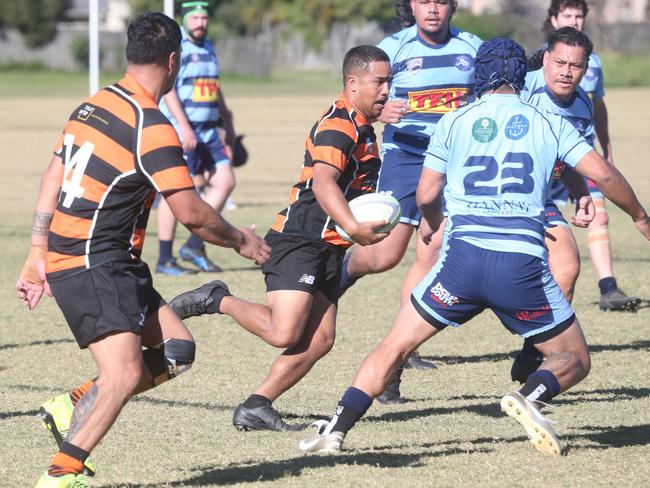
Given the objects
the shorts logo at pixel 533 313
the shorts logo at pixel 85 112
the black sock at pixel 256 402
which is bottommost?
the black sock at pixel 256 402

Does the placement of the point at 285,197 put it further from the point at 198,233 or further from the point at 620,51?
the point at 620,51

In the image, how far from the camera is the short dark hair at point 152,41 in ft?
16.8

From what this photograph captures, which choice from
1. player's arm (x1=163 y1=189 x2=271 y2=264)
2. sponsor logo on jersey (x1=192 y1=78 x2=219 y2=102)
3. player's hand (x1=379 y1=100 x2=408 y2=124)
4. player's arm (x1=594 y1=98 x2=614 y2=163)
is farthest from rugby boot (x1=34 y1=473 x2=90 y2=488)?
sponsor logo on jersey (x1=192 y1=78 x2=219 y2=102)

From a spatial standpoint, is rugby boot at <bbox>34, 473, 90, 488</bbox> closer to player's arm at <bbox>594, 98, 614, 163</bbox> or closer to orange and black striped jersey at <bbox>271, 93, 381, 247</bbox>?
orange and black striped jersey at <bbox>271, 93, 381, 247</bbox>

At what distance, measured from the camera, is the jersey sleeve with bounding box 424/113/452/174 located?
567 cm

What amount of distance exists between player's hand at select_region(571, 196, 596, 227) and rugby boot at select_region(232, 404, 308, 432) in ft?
5.66

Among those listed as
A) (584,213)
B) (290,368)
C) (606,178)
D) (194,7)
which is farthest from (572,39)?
(194,7)

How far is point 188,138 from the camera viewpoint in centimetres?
1148

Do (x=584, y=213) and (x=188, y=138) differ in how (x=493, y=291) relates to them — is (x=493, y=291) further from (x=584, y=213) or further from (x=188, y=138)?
(x=188, y=138)

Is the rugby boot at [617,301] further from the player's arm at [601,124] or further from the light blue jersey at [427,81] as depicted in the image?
the light blue jersey at [427,81]

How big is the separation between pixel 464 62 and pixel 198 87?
4.77 meters

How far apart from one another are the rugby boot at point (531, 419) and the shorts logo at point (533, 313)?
0.35m

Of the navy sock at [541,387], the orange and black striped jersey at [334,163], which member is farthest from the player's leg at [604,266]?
the navy sock at [541,387]

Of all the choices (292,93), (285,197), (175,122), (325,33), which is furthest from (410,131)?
(325,33)
